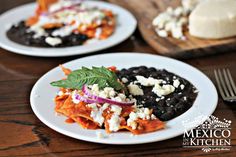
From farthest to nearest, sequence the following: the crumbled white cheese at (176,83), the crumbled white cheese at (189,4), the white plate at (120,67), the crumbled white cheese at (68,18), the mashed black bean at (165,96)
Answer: the crumbled white cheese at (189,4) < the crumbled white cheese at (68,18) < the crumbled white cheese at (176,83) < the mashed black bean at (165,96) < the white plate at (120,67)

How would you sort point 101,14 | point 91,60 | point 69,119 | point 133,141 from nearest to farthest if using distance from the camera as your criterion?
point 133,141, point 69,119, point 91,60, point 101,14

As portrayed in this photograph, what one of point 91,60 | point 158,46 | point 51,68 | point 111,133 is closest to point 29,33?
point 51,68

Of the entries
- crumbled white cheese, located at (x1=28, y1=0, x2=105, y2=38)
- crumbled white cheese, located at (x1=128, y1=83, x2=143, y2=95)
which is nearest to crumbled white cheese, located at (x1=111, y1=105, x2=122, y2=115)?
crumbled white cheese, located at (x1=128, y1=83, x2=143, y2=95)

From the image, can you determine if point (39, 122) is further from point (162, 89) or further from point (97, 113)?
point (162, 89)

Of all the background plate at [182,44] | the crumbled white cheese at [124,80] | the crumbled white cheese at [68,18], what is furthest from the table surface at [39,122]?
the crumbled white cheese at [124,80]

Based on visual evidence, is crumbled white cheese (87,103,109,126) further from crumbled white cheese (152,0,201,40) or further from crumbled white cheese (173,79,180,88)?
crumbled white cheese (152,0,201,40)

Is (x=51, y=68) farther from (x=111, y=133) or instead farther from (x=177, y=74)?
(x=111, y=133)

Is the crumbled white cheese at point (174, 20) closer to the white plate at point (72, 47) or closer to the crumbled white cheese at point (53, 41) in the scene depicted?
the white plate at point (72, 47)
